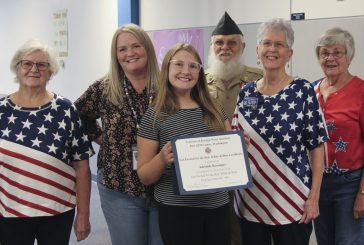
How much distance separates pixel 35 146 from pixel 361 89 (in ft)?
5.86

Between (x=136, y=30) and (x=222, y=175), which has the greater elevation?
(x=136, y=30)

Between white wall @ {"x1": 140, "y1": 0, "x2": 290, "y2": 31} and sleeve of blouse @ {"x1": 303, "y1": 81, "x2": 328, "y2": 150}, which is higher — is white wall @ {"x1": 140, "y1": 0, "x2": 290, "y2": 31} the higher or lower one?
the higher one

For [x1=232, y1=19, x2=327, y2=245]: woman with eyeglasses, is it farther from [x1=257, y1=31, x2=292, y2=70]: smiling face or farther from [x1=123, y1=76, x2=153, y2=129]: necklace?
[x1=123, y1=76, x2=153, y2=129]: necklace

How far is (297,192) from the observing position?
2.06m

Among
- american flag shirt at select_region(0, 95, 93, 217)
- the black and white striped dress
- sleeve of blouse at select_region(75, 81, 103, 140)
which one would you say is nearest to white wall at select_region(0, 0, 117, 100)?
sleeve of blouse at select_region(75, 81, 103, 140)

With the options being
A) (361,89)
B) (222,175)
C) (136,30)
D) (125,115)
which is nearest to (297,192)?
(222,175)

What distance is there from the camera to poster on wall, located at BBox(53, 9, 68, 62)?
661 cm

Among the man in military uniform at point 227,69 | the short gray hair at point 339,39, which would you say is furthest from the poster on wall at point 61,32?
the short gray hair at point 339,39

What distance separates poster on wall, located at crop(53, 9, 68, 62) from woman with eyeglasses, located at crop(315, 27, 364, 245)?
5.03 meters

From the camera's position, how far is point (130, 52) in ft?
7.17

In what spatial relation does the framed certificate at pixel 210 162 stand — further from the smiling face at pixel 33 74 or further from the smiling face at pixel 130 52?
the smiling face at pixel 33 74

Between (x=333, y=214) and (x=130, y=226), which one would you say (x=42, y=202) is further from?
(x=333, y=214)

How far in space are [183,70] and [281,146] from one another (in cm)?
60

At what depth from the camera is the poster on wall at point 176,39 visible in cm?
436
